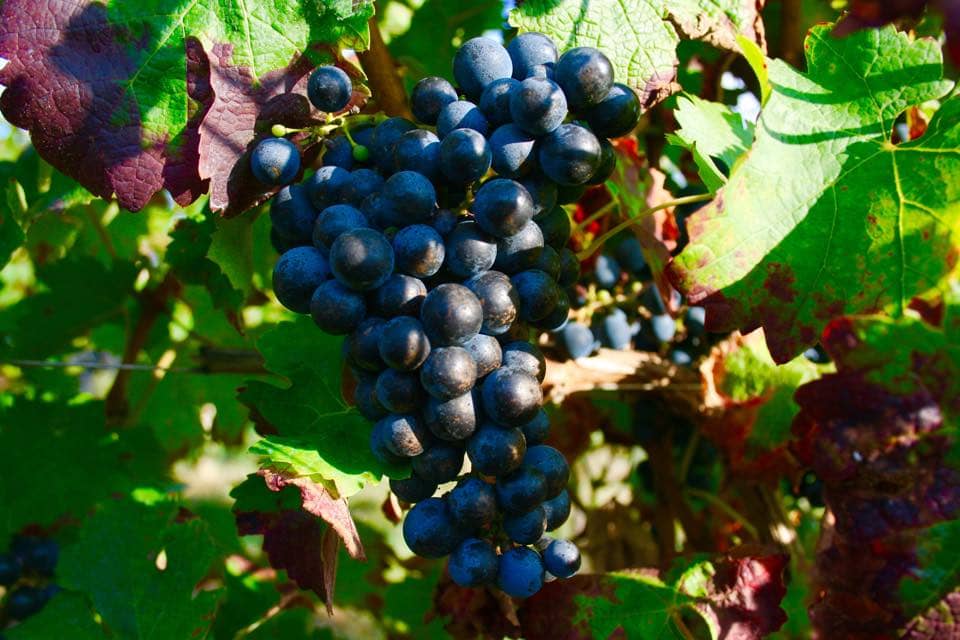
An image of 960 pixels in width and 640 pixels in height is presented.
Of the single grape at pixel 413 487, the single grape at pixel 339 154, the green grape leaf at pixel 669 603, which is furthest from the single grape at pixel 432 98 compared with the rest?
the green grape leaf at pixel 669 603

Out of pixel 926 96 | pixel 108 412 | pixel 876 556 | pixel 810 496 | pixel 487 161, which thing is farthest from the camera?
pixel 108 412

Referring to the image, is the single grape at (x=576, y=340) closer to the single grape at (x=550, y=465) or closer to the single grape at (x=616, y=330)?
the single grape at (x=616, y=330)

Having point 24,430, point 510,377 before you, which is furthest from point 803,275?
point 24,430

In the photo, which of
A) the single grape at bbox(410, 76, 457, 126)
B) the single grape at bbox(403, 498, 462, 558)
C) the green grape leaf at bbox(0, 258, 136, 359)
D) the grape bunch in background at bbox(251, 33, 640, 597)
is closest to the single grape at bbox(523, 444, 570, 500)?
the grape bunch in background at bbox(251, 33, 640, 597)

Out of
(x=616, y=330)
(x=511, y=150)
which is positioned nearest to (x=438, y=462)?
(x=511, y=150)

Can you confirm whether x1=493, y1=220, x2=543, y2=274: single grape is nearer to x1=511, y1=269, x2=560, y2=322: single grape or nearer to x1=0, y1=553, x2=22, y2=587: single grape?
x1=511, y1=269, x2=560, y2=322: single grape

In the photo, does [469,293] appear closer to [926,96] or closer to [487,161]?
[487,161]
